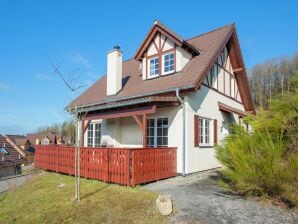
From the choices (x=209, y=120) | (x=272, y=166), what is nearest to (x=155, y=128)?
(x=209, y=120)

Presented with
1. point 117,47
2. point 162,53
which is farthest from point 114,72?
point 162,53

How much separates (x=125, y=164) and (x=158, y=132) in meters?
3.72

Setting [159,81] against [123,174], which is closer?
[123,174]

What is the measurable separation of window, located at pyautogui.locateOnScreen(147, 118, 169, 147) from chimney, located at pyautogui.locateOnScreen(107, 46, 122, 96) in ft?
13.1

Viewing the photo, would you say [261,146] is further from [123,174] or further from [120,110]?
[120,110]

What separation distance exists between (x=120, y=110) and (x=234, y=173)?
20.8ft

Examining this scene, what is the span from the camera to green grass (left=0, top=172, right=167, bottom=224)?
6727 millimetres

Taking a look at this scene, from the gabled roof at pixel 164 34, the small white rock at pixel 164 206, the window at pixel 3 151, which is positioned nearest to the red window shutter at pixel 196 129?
the gabled roof at pixel 164 34

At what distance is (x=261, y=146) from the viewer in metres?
6.81

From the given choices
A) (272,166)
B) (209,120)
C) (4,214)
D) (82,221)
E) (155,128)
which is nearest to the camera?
(272,166)

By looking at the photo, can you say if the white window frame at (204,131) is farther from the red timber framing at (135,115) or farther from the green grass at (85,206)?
the green grass at (85,206)

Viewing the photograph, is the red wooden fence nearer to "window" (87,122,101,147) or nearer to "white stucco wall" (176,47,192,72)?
"window" (87,122,101,147)

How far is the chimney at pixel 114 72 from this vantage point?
16061mm

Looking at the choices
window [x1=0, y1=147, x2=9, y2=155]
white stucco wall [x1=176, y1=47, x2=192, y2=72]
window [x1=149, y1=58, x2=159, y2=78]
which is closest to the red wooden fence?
white stucco wall [x1=176, y1=47, x2=192, y2=72]
